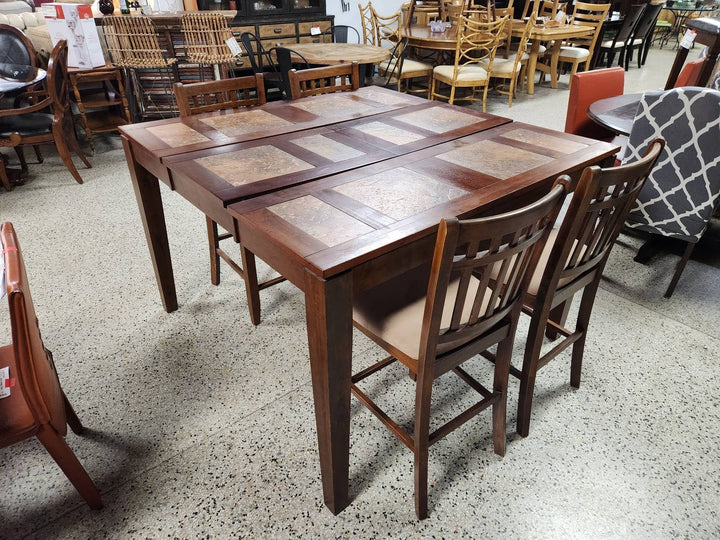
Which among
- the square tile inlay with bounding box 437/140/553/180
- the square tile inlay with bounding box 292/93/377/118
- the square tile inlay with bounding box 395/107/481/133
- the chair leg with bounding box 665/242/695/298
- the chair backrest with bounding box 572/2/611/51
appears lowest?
the chair leg with bounding box 665/242/695/298

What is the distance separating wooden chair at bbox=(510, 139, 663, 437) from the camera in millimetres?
1140

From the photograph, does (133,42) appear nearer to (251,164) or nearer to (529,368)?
(251,164)

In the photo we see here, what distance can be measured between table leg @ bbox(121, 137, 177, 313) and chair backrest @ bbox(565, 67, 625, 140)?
2383 mm

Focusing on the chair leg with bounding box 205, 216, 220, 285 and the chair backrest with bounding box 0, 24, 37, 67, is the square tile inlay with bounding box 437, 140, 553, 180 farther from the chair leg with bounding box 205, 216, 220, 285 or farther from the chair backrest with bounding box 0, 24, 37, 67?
the chair backrest with bounding box 0, 24, 37, 67

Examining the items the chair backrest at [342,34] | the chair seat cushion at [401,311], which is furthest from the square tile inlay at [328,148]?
the chair backrest at [342,34]

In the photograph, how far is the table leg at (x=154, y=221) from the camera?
178 centimetres

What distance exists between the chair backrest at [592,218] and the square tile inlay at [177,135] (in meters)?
1.25

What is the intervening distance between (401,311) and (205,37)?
143 inches

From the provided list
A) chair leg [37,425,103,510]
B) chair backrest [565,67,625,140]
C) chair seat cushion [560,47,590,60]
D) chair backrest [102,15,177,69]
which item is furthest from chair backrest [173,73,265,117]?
chair seat cushion [560,47,590,60]

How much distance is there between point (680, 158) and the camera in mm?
1989

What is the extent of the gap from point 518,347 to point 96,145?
4028mm

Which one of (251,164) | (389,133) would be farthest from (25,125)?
(389,133)

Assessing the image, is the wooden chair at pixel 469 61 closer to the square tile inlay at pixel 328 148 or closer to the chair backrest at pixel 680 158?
the chair backrest at pixel 680 158

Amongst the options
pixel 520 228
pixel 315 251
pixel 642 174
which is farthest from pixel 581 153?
pixel 315 251
